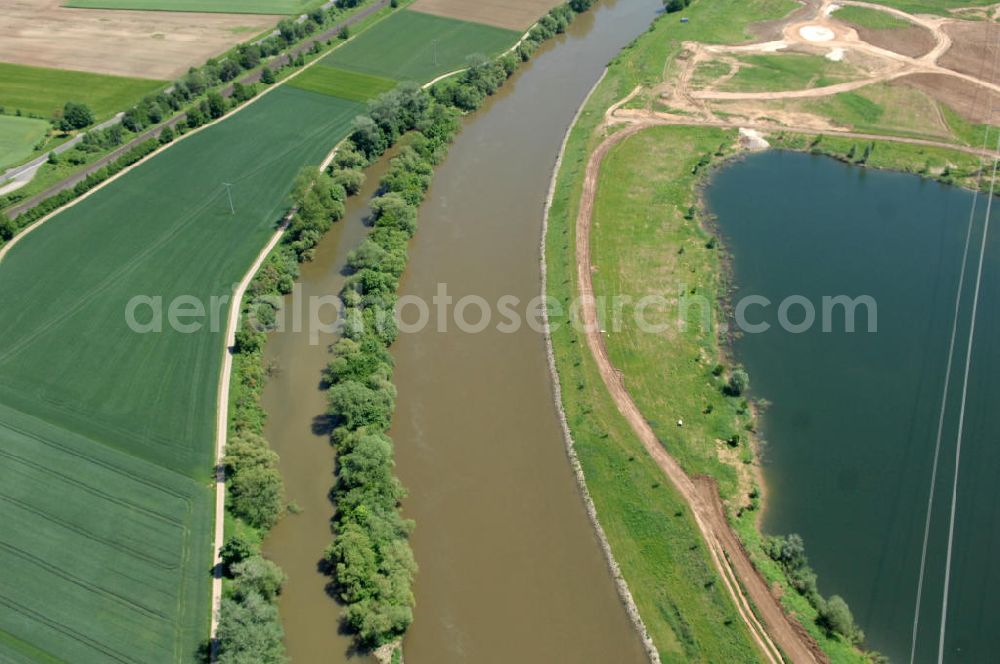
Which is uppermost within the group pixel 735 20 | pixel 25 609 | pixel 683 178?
pixel 735 20

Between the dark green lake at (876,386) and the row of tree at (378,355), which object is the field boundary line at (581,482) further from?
the row of tree at (378,355)

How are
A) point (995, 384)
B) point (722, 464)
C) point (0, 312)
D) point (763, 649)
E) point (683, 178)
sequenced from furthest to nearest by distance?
point (683, 178), point (0, 312), point (995, 384), point (722, 464), point (763, 649)

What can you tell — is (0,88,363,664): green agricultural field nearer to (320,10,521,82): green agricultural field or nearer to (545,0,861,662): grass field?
(320,10,521,82): green agricultural field

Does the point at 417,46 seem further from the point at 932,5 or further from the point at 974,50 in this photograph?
the point at 932,5

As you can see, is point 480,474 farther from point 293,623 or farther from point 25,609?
point 25,609

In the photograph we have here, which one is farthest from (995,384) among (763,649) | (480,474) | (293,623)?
(293,623)

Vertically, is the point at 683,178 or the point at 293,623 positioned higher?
the point at 683,178
